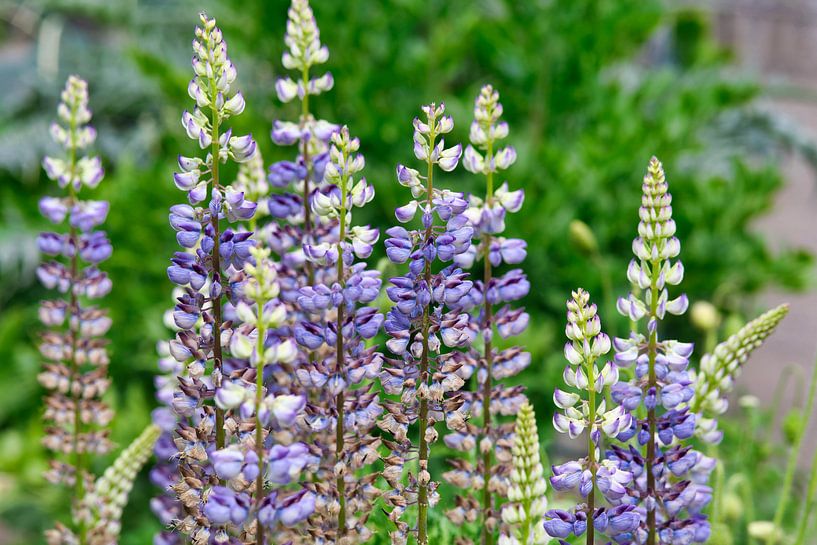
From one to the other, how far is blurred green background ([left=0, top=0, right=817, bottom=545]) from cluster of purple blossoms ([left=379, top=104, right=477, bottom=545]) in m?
1.38

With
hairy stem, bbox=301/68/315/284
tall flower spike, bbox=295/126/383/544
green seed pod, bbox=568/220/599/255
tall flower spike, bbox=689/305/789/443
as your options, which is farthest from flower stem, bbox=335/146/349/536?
green seed pod, bbox=568/220/599/255

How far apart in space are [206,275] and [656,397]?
23 centimetres

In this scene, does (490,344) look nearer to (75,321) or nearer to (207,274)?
(207,274)

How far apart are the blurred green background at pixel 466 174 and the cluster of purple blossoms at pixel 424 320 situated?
4.54ft

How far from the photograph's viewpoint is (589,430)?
448 mm

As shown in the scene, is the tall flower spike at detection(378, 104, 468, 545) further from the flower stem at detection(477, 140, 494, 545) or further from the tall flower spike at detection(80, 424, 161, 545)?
the tall flower spike at detection(80, 424, 161, 545)

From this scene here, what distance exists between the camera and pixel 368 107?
223cm

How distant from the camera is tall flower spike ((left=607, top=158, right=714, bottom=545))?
475 mm

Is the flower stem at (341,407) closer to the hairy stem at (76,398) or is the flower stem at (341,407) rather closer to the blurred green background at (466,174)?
the hairy stem at (76,398)

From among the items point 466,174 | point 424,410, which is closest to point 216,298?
point 424,410

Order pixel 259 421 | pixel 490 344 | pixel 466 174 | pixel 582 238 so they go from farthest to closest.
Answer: pixel 466 174 < pixel 582 238 < pixel 490 344 < pixel 259 421

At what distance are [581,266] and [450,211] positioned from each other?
5.41ft

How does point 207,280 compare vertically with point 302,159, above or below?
below

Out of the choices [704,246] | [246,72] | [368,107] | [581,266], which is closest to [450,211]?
[581,266]
